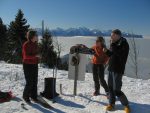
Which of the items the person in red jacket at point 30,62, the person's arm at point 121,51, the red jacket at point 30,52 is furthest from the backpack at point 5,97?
the person's arm at point 121,51

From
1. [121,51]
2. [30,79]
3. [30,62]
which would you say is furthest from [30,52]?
[121,51]

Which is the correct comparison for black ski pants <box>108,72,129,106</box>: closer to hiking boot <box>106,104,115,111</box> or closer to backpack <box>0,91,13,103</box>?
hiking boot <box>106,104,115,111</box>

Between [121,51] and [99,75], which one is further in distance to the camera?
[99,75]

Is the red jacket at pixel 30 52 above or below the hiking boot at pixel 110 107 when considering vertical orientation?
above

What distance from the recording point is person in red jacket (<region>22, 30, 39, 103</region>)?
788 centimetres

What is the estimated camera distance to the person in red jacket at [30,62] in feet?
25.8

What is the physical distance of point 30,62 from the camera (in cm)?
798

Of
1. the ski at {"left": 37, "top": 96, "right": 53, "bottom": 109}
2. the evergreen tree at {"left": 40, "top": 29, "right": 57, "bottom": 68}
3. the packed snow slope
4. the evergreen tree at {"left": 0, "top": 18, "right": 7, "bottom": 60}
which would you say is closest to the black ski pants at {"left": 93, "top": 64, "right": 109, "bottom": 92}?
the packed snow slope

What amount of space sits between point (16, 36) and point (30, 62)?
110ft

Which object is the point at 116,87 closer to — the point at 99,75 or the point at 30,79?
the point at 99,75

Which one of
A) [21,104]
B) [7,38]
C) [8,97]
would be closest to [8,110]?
[21,104]

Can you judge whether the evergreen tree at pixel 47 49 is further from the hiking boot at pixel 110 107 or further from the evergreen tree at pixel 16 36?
the hiking boot at pixel 110 107

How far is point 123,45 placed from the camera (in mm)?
7043

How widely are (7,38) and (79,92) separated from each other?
35832 millimetres
